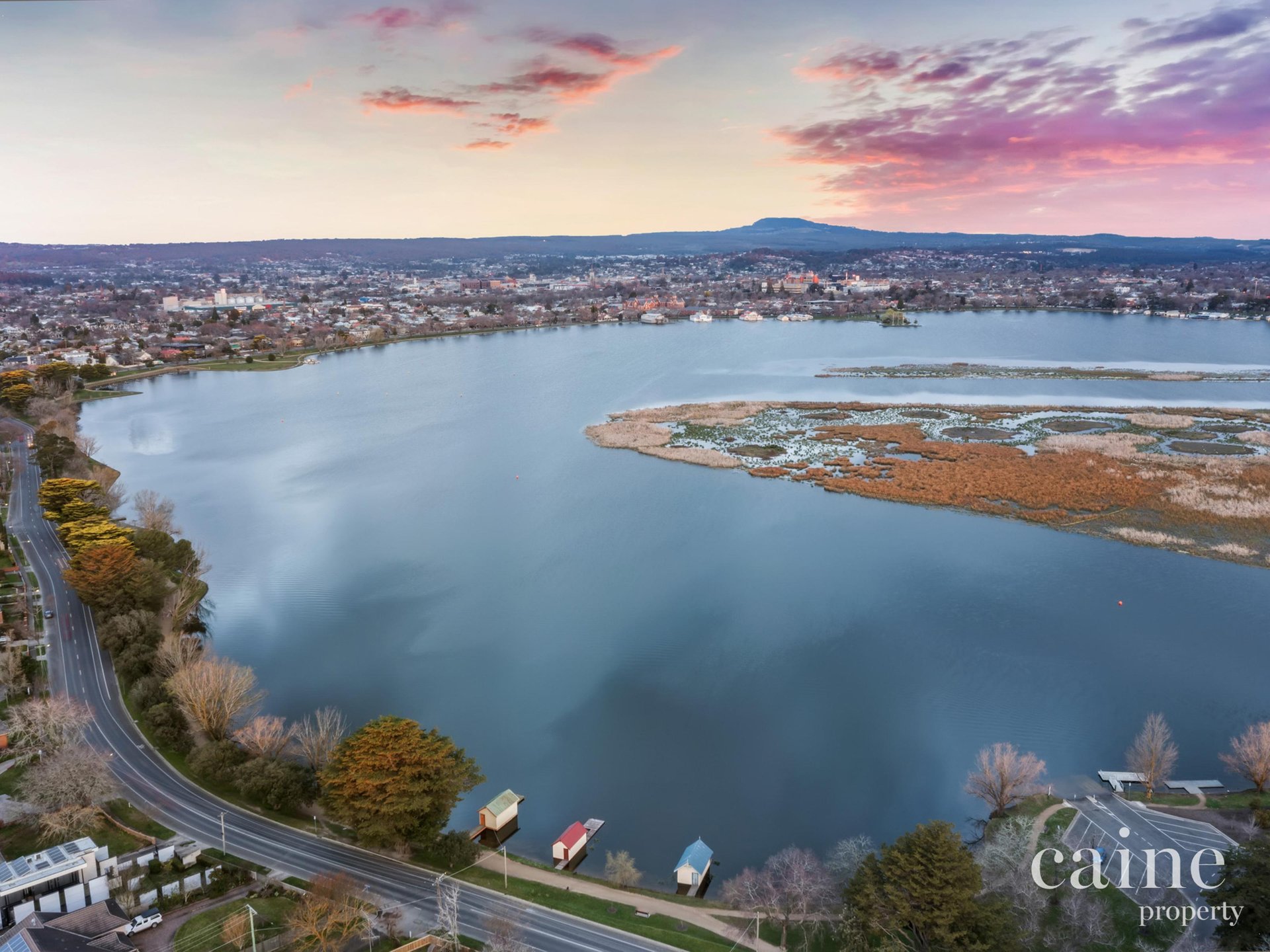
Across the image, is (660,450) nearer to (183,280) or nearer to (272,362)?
(272,362)

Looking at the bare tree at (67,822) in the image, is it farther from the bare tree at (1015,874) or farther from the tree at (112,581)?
the bare tree at (1015,874)

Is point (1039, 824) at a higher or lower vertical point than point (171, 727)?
lower

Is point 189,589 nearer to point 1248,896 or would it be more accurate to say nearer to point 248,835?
point 248,835

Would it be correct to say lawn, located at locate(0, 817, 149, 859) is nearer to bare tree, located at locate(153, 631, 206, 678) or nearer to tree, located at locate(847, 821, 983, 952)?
bare tree, located at locate(153, 631, 206, 678)

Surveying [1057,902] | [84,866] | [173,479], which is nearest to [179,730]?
[84,866]

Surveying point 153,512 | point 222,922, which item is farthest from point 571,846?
point 153,512

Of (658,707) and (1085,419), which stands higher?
(1085,419)

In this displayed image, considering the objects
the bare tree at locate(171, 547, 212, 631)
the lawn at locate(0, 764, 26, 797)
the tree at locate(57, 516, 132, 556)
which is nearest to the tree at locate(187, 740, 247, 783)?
the lawn at locate(0, 764, 26, 797)

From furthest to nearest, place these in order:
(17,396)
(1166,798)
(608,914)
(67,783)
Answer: (17,396) → (1166,798) → (67,783) → (608,914)
